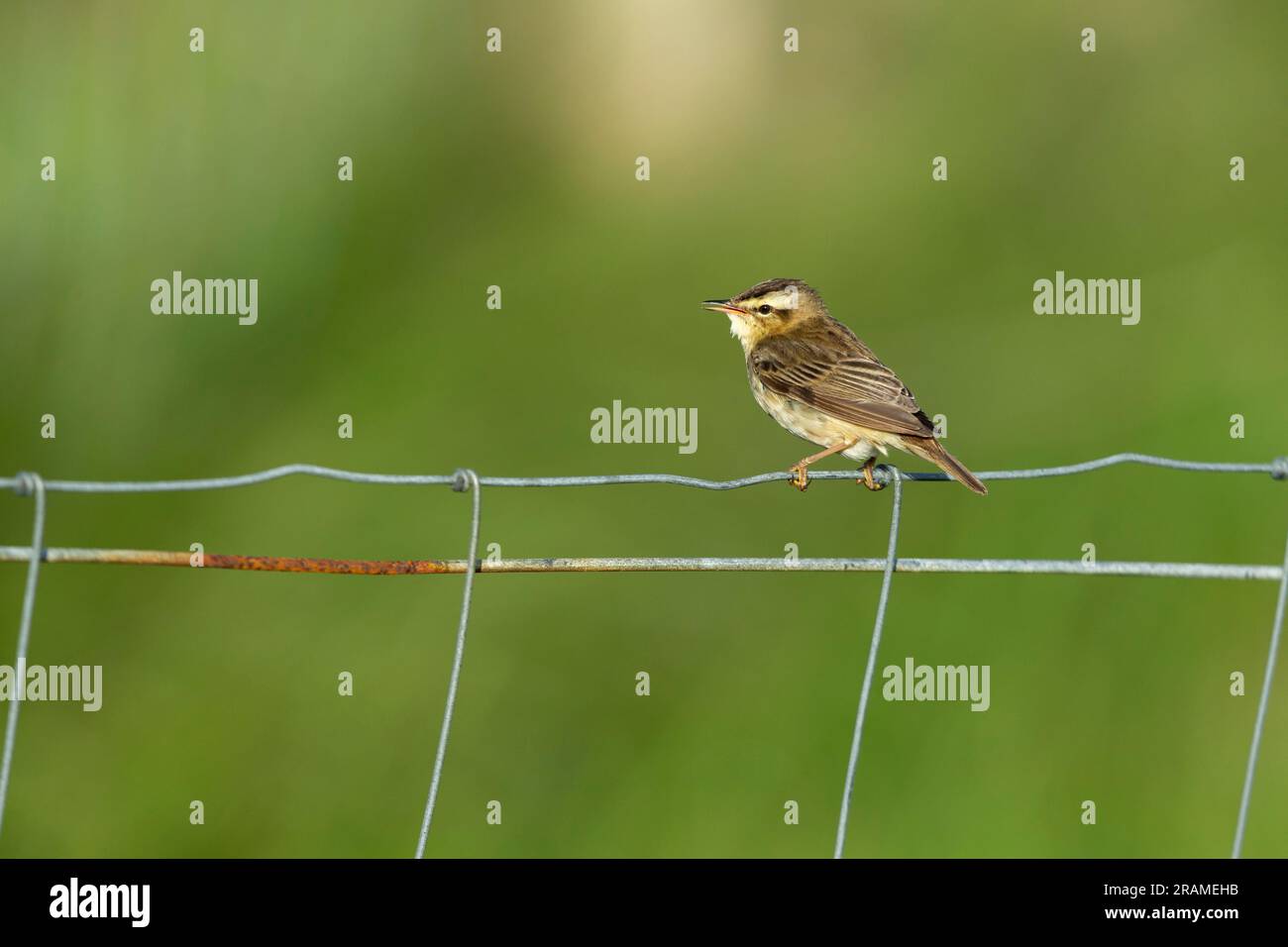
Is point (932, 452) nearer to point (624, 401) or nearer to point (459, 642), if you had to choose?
point (459, 642)

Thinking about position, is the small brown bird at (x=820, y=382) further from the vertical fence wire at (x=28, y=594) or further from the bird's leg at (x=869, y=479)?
the vertical fence wire at (x=28, y=594)

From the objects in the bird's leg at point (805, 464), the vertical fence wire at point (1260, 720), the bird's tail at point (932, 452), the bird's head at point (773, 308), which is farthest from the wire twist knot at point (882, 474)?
the bird's head at point (773, 308)

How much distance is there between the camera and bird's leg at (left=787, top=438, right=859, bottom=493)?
543cm

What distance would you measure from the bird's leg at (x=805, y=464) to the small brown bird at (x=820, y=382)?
11mm

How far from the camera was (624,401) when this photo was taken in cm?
1173

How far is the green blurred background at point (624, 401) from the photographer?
8.76m

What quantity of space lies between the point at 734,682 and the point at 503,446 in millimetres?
2554

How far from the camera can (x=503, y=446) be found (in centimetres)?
1120

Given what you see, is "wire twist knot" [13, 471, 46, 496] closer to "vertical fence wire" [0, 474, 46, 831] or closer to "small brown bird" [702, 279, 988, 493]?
Answer: "vertical fence wire" [0, 474, 46, 831]

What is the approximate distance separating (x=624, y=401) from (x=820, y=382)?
414cm

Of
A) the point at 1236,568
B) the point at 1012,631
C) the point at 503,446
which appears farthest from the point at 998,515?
the point at 1236,568

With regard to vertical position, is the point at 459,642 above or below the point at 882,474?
below

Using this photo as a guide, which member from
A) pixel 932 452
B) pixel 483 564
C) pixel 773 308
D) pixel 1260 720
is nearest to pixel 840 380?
pixel 932 452
